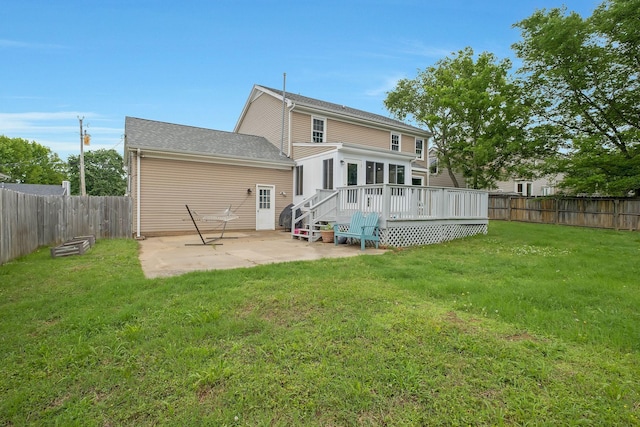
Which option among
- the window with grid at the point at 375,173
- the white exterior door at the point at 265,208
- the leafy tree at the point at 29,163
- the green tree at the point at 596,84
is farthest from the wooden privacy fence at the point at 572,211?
the leafy tree at the point at 29,163

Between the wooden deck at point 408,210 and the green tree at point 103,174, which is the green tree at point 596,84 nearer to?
the wooden deck at point 408,210

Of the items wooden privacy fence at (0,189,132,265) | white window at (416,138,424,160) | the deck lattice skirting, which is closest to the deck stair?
the deck lattice skirting

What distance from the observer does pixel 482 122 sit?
67.9 feet

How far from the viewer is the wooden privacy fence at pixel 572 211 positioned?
14.4 m

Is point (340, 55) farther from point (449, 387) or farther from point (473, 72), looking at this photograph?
point (449, 387)

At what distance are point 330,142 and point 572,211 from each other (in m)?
12.7

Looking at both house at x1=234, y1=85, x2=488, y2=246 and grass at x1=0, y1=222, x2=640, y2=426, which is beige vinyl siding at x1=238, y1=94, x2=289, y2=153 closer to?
house at x1=234, y1=85, x2=488, y2=246

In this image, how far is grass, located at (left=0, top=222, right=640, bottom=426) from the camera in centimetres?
203

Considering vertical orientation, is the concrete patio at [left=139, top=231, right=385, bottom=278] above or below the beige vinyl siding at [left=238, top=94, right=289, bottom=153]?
below

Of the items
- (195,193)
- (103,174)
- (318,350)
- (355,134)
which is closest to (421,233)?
(318,350)

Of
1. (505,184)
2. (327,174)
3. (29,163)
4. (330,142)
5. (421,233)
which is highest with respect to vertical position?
(29,163)

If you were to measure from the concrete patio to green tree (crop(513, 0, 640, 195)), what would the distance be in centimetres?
1477

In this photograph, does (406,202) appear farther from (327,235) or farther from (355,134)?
(355,134)

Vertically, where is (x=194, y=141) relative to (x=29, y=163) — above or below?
below
